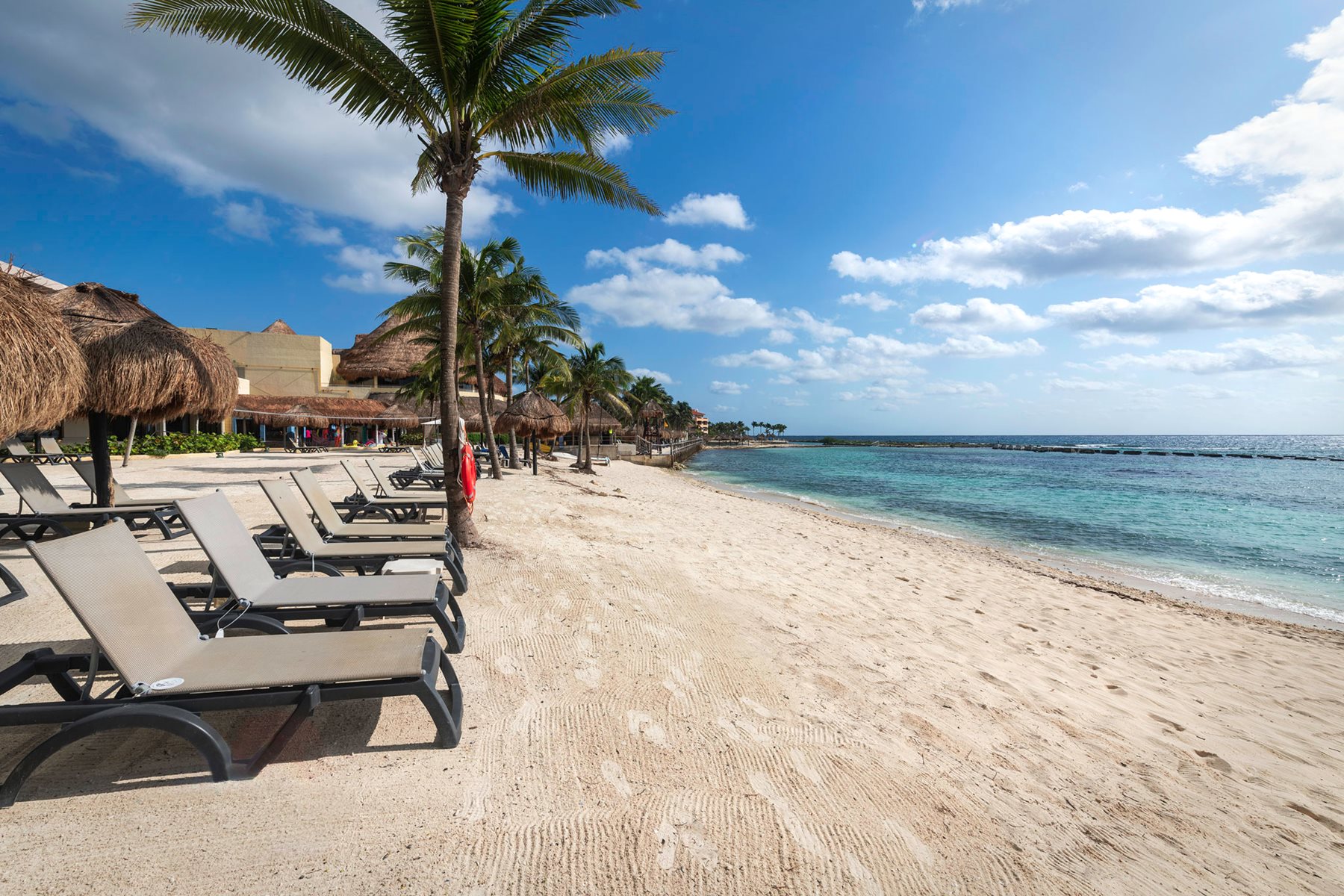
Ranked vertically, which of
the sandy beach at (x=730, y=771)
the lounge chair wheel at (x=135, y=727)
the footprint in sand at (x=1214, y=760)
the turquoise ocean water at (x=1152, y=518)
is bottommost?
the turquoise ocean water at (x=1152, y=518)

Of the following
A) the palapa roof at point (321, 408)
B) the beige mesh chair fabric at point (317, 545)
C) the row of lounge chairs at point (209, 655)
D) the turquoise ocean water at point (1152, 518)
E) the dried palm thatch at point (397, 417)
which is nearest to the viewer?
the row of lounge chairs at point (209, 655)

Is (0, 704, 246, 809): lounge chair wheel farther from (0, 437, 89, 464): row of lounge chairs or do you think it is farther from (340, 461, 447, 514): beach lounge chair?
(0, 437, 89, 464): row of lounge chairs

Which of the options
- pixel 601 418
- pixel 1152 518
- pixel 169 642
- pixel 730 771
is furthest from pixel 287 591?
pixel 601 418

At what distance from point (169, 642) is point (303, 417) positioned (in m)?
30.4

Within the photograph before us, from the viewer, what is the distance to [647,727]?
2.83 m

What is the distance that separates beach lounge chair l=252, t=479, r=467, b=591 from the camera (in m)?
4.29

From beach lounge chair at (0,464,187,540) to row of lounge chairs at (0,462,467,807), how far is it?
141 inches

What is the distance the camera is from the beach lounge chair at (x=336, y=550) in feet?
14.1

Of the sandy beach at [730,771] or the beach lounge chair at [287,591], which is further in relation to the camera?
the beach lounge chair at [287,591]

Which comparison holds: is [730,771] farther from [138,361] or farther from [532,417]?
[532,417]

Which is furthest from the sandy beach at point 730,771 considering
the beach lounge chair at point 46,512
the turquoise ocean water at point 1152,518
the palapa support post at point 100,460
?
the turquoise ocean water at point 1152,518

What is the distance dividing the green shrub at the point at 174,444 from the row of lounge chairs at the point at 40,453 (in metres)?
1.24

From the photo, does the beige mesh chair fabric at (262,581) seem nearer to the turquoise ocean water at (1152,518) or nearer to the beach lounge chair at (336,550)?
the beach lounge chair at (336,550)

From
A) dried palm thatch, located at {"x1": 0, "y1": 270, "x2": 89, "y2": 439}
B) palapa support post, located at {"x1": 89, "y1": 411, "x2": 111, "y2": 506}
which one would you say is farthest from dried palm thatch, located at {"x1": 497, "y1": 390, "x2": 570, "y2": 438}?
dried palm thatch, located at {"x1": 0, "y1": 270, "x2": 89, "y2": 439}
